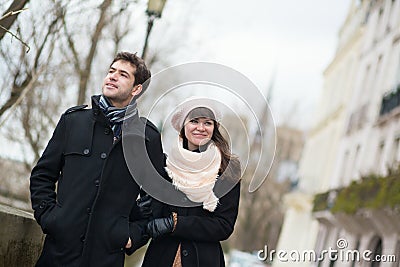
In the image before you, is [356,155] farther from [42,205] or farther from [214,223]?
[42,205]

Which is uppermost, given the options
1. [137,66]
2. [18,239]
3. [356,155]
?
[356,155]

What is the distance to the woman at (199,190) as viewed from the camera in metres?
5.40

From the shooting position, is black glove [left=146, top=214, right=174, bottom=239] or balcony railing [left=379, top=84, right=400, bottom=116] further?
balcony railing [left=379, top=84, right=400, bottom=116]

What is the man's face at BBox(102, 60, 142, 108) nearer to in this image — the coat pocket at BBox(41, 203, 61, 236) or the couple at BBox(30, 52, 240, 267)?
the couple at BBox(30, 52, 240, 267)

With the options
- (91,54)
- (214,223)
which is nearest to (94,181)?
(214,223)

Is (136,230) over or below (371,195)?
below

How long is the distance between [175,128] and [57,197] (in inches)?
37.3

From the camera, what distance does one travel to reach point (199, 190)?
5379mm

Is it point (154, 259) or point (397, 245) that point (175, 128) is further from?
point (397, 245)

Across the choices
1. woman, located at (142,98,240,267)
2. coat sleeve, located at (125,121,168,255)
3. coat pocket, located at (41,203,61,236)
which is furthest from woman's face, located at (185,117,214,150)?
coat pocket, located at (41,203,61,236)

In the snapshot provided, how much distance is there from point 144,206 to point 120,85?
75 cm

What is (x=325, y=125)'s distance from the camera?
41.5 meters

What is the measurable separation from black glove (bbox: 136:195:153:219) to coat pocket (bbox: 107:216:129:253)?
0.27m

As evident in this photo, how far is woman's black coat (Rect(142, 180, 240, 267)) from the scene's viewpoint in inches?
213
